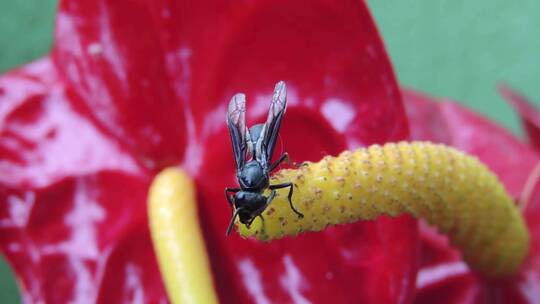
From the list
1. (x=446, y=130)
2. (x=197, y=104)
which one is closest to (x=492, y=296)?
(x=446, y=130)

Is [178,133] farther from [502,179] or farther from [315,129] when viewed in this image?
[502,179]

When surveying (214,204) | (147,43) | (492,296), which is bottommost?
(492,296)

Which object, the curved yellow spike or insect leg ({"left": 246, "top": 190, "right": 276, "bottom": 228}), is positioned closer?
insect leg ({"left": 246, "top": 190, "right": 276, "bottom": 228})

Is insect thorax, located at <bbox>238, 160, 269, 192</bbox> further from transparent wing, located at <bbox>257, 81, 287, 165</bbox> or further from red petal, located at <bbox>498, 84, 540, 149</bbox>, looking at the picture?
red petal, located at <bbox>498, 84, 540, 149</bbox>

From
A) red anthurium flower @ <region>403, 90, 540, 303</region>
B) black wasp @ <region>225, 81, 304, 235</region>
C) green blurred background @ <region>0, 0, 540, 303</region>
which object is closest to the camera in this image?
black wasp @ <region>225, 81, 304, 235</region>

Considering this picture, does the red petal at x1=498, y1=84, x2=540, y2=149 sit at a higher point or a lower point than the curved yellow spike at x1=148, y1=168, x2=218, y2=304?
higher

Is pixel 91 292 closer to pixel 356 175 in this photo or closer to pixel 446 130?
pixel 356 175

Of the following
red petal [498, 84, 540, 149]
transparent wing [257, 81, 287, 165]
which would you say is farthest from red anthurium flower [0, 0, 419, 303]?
red petal [498, 84, 540, 149]
